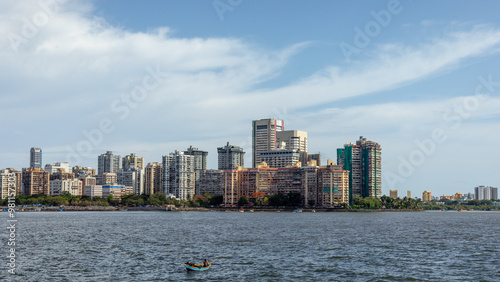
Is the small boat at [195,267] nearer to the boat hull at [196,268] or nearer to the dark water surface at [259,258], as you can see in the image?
the boat hull at [196,268]

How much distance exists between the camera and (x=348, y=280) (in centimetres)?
4962

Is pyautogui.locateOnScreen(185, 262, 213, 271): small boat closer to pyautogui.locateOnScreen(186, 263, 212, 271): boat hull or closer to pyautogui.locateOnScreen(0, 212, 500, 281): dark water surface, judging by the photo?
pyautogui.locateOnScreen(186, 263, 212, 271): boat hull

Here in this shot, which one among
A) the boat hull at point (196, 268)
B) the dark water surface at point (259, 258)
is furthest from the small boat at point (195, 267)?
the dark water surface at point (259, 258)

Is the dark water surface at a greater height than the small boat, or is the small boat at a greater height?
the small boat

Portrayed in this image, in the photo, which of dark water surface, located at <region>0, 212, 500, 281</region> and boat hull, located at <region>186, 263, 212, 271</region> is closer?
dark water surface, located at <region>0, 212, 500, 281</region>

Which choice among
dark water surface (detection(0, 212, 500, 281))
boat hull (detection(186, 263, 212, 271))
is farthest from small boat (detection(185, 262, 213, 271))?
dark water surface (detection(0, 212, 500, 281))

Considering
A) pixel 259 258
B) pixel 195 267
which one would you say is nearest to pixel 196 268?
pixel 195 267

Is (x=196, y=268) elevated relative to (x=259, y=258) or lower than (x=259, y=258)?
elevated

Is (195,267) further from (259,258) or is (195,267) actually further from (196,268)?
(259,258)

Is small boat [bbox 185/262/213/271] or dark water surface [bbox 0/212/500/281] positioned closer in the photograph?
dark water surface [bbox 0/212/500/281]

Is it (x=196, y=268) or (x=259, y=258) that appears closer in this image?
(x=196, y=268)

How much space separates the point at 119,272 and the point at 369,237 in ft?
171

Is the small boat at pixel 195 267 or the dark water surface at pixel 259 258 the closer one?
the dark water surface at pixel 259 258

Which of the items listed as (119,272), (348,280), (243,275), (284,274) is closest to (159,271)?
(119,272)
